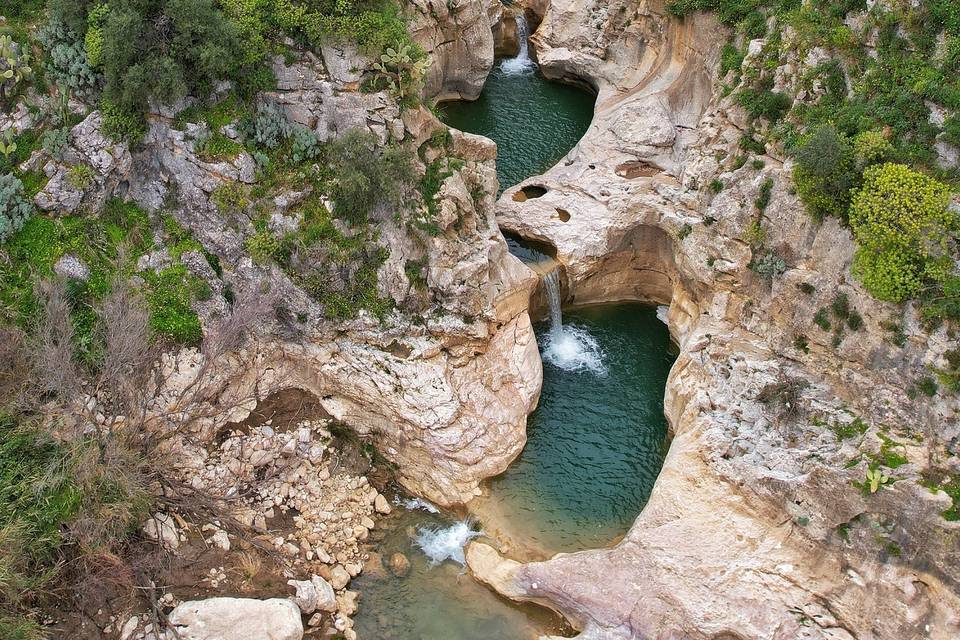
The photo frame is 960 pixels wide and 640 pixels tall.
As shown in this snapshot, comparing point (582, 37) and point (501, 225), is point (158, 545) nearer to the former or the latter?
point (501, 225)

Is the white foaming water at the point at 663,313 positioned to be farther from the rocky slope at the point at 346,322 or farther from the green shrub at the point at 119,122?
the green shrub at the point at 119,122

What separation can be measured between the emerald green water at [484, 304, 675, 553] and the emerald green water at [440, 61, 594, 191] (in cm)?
881

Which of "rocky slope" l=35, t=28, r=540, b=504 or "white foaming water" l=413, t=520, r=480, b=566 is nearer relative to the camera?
"white foaming water" l=413, t=520, r=480, b=566

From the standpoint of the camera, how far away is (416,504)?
24.4 meters

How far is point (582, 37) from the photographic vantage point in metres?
39.1

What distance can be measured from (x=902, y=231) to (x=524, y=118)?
20888 mm

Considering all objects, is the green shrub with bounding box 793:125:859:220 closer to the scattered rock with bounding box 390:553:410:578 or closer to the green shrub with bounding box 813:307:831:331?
the green shrub with bounding box 813:307:831:331

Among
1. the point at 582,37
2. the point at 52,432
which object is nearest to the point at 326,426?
the point at 52,432

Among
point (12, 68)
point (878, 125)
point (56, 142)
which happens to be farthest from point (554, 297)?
point (12, 68)

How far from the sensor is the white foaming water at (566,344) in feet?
94.1

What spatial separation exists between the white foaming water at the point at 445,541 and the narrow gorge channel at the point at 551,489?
3 cm

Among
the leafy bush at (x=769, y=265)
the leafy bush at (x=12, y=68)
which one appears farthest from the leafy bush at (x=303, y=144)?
the leafy bush at (x=769, y=265)

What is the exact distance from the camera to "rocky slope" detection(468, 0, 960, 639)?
19375mm

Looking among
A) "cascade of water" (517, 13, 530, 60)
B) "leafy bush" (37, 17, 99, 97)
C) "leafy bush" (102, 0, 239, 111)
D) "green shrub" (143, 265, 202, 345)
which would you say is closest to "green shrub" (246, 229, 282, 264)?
"green shrub" (143, 265, 202, 345)
